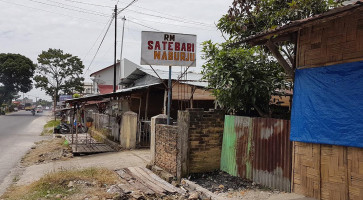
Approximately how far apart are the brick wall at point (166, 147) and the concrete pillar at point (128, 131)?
14.5 feet

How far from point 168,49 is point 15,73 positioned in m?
54.9

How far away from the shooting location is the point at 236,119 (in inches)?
259

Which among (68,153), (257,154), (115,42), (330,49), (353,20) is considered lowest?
(68,153)

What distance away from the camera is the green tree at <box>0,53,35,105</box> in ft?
174

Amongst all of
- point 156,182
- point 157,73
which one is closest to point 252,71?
point 156,182

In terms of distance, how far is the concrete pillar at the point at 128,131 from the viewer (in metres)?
12.9

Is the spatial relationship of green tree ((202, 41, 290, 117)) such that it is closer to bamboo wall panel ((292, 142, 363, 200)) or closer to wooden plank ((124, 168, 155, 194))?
bamboo wall panel ((292, 142, 363, 200))

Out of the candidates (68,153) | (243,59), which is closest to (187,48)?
(243,59)

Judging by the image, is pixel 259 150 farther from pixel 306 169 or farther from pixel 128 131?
pixel 128 131

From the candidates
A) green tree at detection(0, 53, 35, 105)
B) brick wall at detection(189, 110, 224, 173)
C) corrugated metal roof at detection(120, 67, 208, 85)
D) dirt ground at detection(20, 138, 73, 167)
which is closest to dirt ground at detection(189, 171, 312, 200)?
brick wall at detection(189, 110, 224, 173)

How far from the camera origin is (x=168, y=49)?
8.74 m

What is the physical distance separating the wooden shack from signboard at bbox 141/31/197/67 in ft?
13.0

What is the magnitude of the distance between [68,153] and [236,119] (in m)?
8.68

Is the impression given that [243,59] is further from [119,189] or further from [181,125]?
[119,189]
